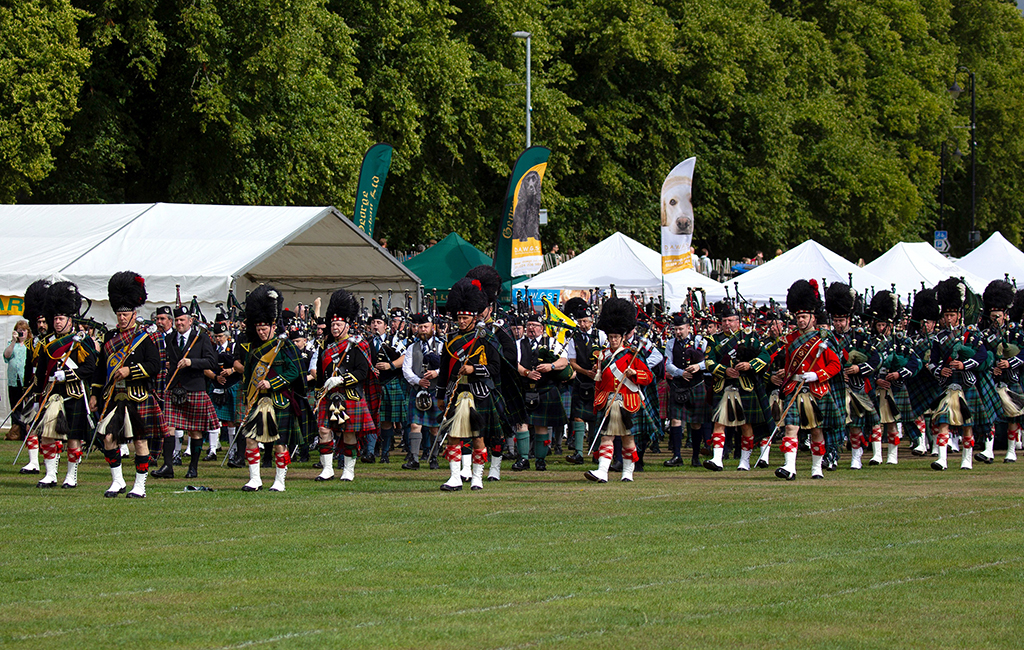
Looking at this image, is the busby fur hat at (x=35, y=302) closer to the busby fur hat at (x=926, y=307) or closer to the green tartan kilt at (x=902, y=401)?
the green tartan kilt at (x=902, y=401)

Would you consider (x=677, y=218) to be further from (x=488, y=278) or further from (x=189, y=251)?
(x=488, y=278)

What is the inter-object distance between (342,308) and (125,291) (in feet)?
7.02

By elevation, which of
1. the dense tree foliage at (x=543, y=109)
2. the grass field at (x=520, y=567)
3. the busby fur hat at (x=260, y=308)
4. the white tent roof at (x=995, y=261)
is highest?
the dense tree foliage at (x=543, y=109)

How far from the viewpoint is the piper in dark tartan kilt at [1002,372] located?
1505 centimetres

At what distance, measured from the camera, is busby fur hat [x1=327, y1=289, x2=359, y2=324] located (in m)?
13.4

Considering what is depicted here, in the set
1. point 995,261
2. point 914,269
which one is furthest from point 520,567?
point 995,261

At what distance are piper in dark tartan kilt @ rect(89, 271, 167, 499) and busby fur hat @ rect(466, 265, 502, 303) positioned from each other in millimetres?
3087

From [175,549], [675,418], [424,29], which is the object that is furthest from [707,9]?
[175,549]

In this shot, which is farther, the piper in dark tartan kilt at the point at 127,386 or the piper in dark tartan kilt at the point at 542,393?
the piper in dark tartan kilt at the point at 542,393

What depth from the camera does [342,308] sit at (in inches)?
530

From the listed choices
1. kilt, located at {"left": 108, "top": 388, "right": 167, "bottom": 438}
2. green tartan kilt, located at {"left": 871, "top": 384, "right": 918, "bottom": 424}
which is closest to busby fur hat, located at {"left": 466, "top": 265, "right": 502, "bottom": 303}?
kilt, located at {"left": 108, "top": 388, "right": 167, "bottom": 438}

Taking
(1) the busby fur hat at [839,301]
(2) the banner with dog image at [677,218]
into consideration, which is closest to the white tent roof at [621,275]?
(2) the banner with dog image at [677,218]

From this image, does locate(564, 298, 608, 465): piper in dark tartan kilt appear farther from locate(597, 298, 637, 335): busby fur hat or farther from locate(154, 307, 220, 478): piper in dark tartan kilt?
locate(154, 307, 220, 478): piper in dark tartan kilt

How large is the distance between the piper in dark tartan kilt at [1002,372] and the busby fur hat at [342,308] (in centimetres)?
680
